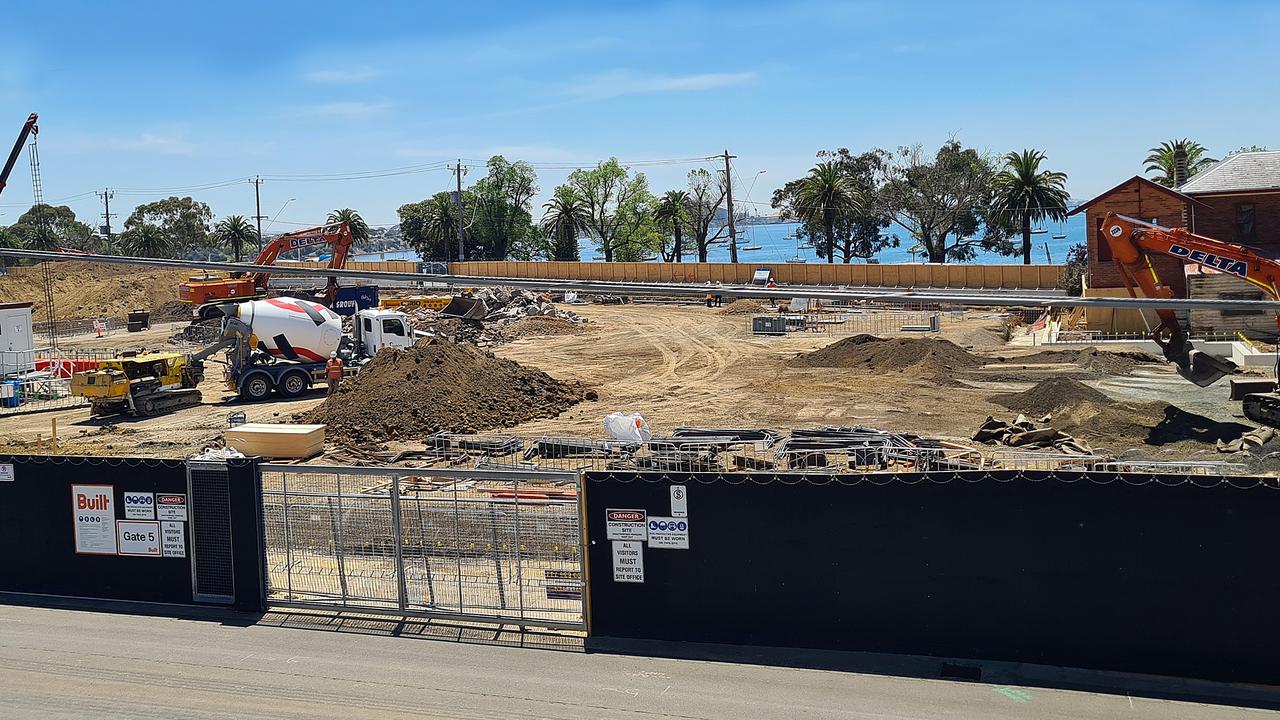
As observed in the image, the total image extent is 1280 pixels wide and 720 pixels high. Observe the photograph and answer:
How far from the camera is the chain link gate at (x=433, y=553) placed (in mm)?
13664

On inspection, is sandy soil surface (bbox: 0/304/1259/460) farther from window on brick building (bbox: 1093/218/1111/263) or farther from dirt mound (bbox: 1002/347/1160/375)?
window on brick building (bbox: 1093/218/1111/263)

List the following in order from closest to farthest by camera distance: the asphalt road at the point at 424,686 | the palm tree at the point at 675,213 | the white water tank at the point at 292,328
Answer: the asphalt road at the point at 424,686 < the white water tank at the point at 292,328 < the palm tree at the point at 675,213

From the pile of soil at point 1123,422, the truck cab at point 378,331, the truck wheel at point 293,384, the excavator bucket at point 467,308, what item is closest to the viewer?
the pile of soil at point 1123,422

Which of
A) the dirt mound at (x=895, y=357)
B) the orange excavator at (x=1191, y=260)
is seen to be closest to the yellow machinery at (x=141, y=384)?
the dirt mound at (x=895, y=357)

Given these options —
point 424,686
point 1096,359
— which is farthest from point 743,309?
point 424,686

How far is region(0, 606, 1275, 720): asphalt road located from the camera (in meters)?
11.1

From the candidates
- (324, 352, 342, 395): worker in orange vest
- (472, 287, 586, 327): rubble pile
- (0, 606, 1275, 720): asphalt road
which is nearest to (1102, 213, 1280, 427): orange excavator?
(0, 606, 1275, 720): asphalt road

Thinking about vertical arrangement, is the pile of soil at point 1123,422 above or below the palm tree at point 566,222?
below

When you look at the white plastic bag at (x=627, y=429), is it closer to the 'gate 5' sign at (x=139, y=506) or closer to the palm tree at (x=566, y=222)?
the 'gate 5' sign at (x=139, y=506)

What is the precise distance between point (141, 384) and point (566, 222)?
77.6 meters

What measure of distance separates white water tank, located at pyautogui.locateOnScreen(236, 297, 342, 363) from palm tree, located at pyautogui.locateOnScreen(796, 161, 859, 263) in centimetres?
5724

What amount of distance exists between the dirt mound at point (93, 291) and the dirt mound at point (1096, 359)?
62276 millimetres

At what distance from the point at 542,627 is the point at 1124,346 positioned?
35203mm

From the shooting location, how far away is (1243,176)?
168 feet
